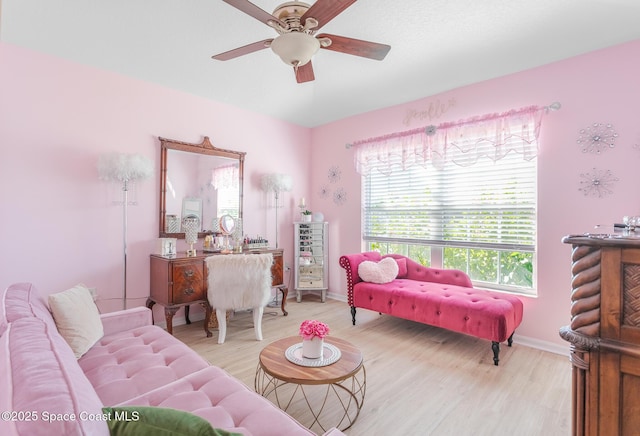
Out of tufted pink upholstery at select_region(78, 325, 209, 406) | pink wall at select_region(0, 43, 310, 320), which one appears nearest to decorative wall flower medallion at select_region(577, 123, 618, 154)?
tufted pink upholstery at select_region(78, 325, 209, 406)

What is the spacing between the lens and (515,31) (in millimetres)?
2594

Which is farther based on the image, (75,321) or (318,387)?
(318,387)

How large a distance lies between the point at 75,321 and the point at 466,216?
355 cm

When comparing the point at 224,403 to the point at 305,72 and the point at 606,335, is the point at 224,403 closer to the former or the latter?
the point at 606,335

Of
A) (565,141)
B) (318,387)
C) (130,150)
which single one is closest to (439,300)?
(318,387)

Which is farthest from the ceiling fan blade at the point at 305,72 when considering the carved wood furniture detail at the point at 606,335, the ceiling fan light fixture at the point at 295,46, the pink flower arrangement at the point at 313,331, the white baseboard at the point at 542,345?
the white baseboard at the point at 542,345

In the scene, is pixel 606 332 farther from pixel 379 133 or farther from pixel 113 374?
pixel 379 133

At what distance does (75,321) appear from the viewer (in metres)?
1.78

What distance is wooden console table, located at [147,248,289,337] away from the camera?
3055 mm

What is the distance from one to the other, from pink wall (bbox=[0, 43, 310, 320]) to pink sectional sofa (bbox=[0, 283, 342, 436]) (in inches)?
45.2

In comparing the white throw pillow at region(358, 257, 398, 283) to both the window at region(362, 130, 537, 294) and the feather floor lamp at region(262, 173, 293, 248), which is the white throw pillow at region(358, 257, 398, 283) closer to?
the window at region(362, 130, 537, 294)

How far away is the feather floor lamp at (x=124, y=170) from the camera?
9.75ft

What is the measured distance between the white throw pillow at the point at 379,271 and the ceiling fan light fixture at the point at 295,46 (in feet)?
7.88

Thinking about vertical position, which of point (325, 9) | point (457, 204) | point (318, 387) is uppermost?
point (325, 9)
